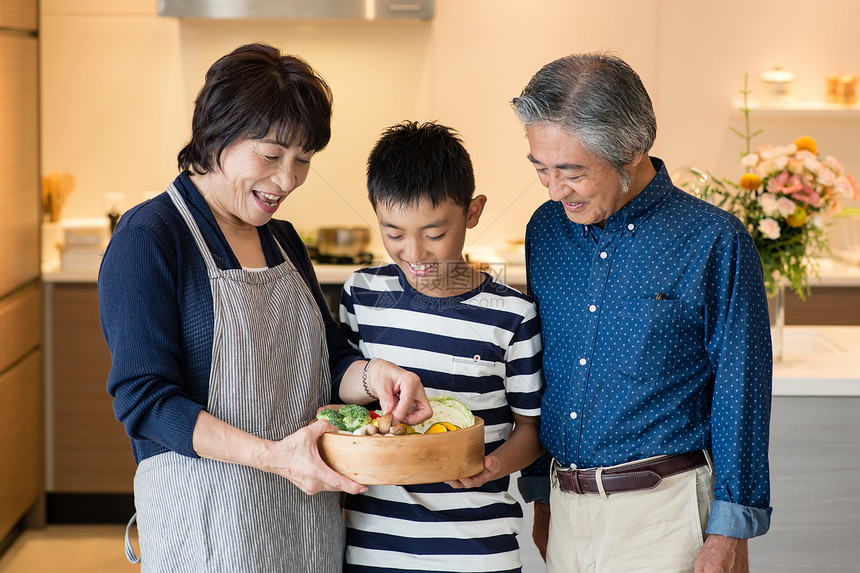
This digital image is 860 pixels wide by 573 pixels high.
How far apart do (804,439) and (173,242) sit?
5.54 feet

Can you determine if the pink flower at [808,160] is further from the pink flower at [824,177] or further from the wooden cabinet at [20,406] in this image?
the wooden cabinet at [20,406]

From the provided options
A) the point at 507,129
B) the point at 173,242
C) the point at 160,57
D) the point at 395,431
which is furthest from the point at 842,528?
the point at 160,57

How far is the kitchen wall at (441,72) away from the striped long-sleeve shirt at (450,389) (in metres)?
2.57

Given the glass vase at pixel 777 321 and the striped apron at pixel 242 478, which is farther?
the glass vase at pixel 777 321

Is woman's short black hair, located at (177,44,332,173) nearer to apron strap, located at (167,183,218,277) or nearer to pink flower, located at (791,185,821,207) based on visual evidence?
apron strap, located at (167,183,218,277)

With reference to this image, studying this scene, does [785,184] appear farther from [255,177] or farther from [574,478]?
[255,177]

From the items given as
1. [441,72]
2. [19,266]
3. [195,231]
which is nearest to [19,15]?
[19,266]

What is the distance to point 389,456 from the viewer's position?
1.18 metres

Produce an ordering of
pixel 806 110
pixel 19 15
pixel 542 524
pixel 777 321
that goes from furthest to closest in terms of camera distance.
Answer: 1. pixel 806 110
2. pixel 19 15
3. pixel 777 321
4. pixel 542 524

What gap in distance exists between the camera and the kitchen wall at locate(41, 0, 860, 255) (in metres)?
4.01

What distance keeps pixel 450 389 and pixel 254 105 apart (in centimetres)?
56

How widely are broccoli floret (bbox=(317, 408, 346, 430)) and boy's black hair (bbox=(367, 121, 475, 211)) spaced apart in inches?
15.1

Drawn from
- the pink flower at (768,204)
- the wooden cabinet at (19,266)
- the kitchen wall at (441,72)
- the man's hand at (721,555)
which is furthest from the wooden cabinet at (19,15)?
the man's hand at (721,555)

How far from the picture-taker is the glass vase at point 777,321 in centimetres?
233
